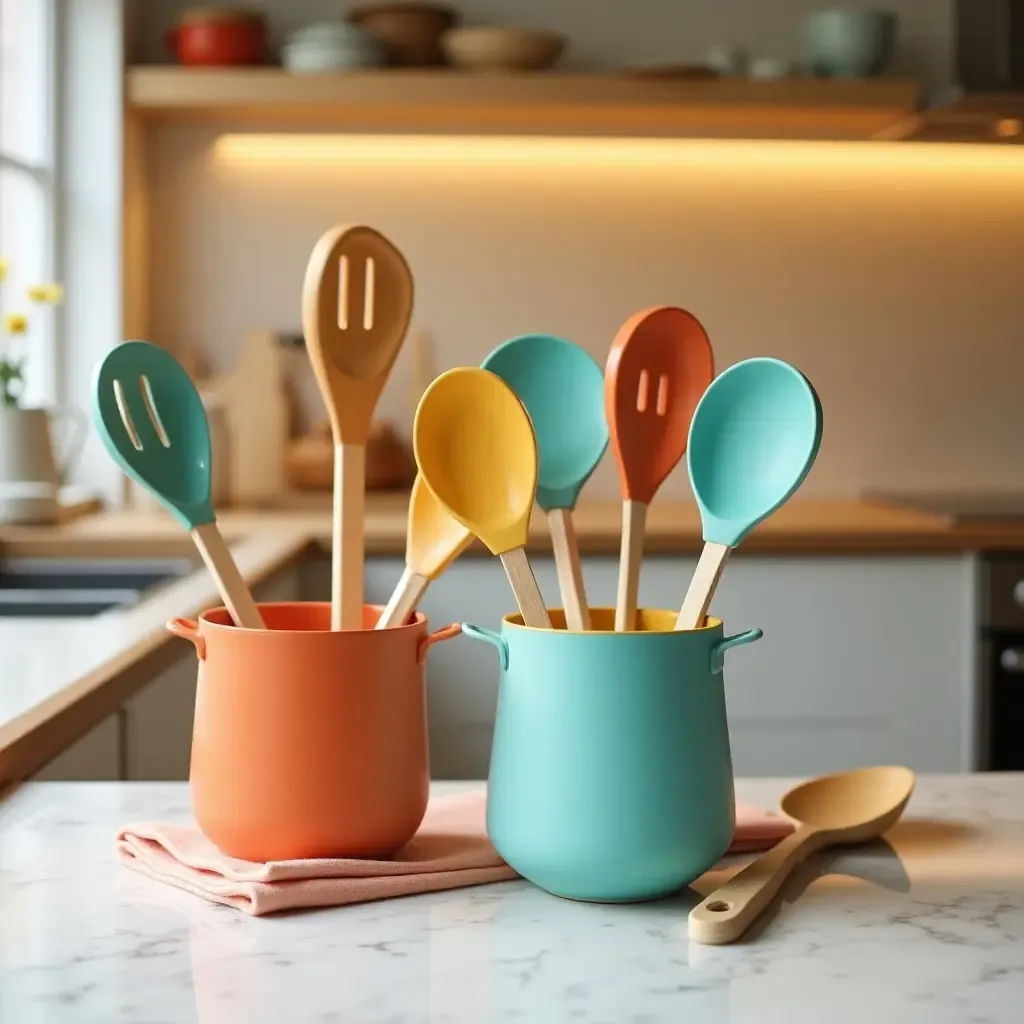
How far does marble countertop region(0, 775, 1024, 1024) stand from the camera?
0.55 m

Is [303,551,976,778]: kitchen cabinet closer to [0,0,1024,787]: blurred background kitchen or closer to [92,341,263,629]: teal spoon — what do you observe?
[0,0,1024,787]: blurred background kitchen

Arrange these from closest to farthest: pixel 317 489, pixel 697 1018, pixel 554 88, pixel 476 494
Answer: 1. pixel 697 1018
2. pixel 476 494
3. pixel 554 88
4. pixel 317 489

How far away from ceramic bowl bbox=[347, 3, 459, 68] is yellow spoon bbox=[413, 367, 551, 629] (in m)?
2.46

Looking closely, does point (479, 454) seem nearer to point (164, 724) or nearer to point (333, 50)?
point (164, 724)

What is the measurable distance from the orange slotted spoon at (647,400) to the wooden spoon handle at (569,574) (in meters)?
0.02

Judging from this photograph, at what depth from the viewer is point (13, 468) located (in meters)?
2.55

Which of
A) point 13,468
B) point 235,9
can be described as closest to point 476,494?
point 13,468

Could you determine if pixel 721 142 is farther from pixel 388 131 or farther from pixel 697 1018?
pixel 697 1018

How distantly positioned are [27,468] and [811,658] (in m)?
1.38

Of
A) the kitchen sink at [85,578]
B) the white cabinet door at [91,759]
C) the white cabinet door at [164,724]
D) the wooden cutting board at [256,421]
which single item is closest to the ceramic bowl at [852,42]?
the wooden cutting board at [256,421]

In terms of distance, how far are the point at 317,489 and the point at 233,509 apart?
0.66 feet

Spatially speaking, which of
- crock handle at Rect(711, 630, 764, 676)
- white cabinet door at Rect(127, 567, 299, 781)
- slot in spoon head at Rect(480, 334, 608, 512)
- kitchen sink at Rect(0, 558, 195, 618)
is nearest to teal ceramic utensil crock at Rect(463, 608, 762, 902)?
crock handle at Rect(711, 630, 764, 676)

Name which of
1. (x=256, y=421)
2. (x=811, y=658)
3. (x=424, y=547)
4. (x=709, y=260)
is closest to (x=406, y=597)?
(x=424, y=547)

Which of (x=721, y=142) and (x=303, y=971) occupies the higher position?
(x=721, y=142)
